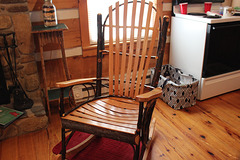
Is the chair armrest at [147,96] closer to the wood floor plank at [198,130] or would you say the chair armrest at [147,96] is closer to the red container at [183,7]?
the wood floor plank at [198,130]

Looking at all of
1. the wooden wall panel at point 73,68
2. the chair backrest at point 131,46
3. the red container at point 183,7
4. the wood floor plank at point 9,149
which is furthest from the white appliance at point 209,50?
the wood floor plank at point 9,149

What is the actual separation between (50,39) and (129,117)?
104 centimetres

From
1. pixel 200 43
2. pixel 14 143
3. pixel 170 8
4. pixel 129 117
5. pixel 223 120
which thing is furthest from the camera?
pixel 170 8

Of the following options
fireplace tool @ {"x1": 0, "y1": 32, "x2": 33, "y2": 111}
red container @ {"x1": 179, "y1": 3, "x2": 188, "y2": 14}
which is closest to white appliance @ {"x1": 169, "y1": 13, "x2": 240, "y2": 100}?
red container @ {"x1": 179, "y1": 3, "x2": 188, "y2": 14}

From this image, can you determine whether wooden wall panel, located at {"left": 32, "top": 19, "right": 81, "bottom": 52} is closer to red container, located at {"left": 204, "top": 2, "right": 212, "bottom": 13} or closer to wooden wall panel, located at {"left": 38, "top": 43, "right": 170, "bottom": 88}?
wooden wall panel, located at {"left": 38, "top": 43, "right": 170, "bottom": 88}

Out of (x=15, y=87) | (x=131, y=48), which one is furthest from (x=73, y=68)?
(x=131, y=48)

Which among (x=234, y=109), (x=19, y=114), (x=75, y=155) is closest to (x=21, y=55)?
(x=19, y=114)

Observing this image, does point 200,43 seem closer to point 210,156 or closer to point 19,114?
point 210,156

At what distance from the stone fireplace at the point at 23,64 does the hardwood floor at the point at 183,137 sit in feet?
0.32

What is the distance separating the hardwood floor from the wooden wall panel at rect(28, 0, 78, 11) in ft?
3.50

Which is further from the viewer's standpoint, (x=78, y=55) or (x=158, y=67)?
(x=78, y=55)

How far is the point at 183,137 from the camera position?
2.05 metres

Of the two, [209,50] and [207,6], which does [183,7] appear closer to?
[207,6]

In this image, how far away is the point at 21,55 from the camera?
214 cm
